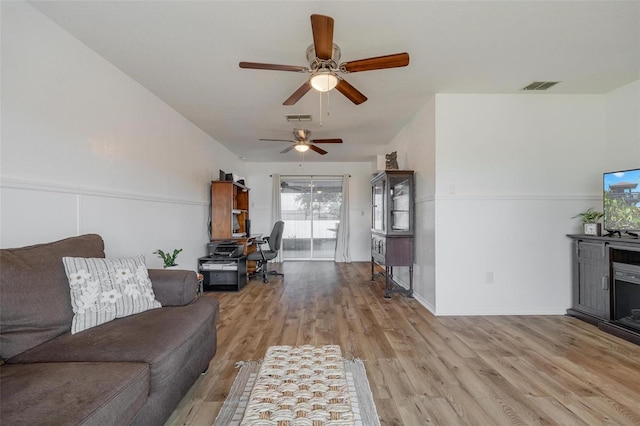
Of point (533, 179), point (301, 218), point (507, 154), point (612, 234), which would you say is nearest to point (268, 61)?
point (507, 154)

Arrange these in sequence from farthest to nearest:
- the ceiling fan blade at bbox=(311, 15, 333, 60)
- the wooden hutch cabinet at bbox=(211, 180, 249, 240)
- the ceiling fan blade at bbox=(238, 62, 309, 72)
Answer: the wooden hutch cabinet at bbox=(211, 180, 249, 240) < the ceiling fan blade at bbox=(238, 62, 309, 72) < the ceiling fan blade at bbox=(311, 15, 333, 60)

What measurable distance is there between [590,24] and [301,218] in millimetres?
6103

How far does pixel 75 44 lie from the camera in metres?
2.30

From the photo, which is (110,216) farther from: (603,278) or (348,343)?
(603,278)

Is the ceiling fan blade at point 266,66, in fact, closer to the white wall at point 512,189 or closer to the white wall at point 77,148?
the white wall at point 77,148

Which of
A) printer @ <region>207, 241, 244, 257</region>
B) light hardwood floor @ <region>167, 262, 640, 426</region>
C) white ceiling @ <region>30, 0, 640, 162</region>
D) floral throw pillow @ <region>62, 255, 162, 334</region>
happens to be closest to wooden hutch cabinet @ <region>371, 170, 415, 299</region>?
light hardwood floor @ <region>167, 262, 640, 426</region>

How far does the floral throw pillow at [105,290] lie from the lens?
1.62m

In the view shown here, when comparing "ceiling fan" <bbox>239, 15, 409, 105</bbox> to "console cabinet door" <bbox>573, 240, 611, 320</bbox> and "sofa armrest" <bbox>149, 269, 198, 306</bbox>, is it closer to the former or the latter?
"sofa armrest" <bbox>149, 269, 198, 306</bbox>

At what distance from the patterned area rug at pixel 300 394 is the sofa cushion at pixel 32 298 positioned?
3.18 ft

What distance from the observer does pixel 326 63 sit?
2.21 metres

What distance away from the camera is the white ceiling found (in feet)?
6.50

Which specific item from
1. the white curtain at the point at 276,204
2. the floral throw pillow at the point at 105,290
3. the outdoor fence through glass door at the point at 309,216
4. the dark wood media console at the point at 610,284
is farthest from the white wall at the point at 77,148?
the dark wood media console at the point at 610,284

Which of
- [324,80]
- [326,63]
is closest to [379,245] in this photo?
[324,80]

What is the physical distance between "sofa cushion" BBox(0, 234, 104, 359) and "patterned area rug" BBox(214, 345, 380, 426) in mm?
969
